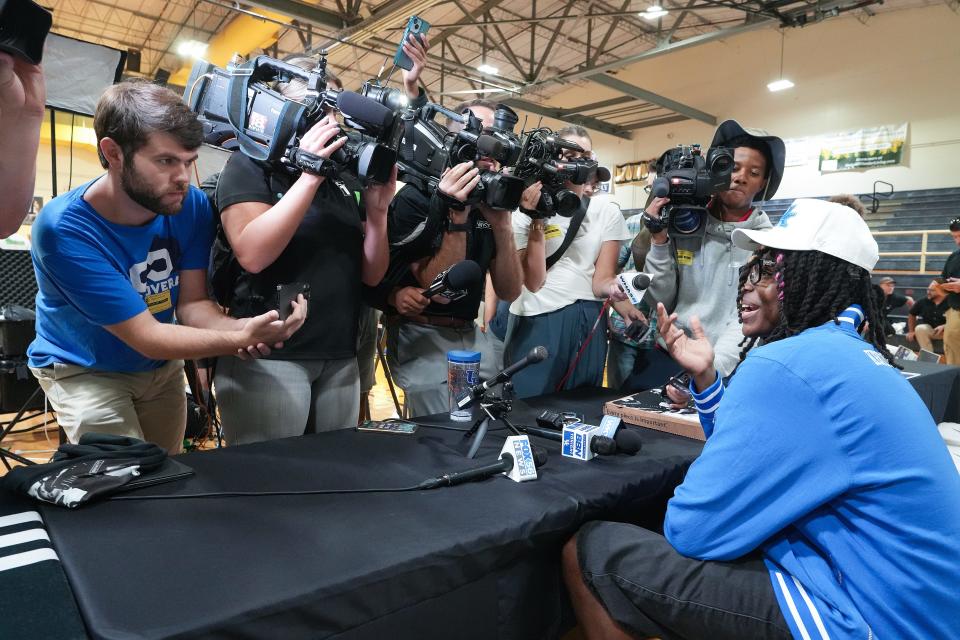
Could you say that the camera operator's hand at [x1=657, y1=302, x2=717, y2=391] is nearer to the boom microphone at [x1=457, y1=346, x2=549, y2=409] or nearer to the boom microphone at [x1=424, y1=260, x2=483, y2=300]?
the boom microphone at [x1=457, y1=346, x2=549, y2=409]

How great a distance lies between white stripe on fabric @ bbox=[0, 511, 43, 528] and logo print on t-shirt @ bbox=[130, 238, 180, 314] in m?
0.64

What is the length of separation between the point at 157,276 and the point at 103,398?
13.1 inches

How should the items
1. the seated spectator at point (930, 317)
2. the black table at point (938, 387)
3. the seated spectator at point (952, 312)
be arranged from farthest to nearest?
1. the seated spectator at point (930, 317)
2. the seated spectator at point (952, 312)
3. the black table at point (938, 387)

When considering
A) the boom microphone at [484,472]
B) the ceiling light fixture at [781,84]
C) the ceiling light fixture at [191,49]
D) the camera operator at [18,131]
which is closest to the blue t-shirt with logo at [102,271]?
the camera operator at [18,131]

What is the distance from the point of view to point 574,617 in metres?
1.30

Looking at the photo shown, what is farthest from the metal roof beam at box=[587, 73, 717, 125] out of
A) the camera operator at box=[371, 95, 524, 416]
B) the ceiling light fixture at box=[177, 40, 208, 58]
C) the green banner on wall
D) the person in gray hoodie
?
the camera operator at box=[371, 95, 524, 416]

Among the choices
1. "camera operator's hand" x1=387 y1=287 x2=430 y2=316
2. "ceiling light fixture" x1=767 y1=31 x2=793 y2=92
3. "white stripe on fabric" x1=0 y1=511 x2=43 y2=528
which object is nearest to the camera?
"white stripe on fabric" x1=0 y1=511 x2=43 y2=528

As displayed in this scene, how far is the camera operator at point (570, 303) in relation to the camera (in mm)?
2332

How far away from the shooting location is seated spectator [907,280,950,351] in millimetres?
6078

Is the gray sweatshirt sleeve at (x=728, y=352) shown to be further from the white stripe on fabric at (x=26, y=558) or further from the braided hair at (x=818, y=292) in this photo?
the white stripe on fabric at (x=26, y=558)

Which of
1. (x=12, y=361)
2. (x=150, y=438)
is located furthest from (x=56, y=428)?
(x=150, y=438)

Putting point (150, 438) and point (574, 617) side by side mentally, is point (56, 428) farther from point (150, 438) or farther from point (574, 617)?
point (574, 617)

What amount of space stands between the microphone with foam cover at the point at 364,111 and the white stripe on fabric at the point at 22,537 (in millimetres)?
1137

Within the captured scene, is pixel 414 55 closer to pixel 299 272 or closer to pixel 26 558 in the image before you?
pixel 299 272
